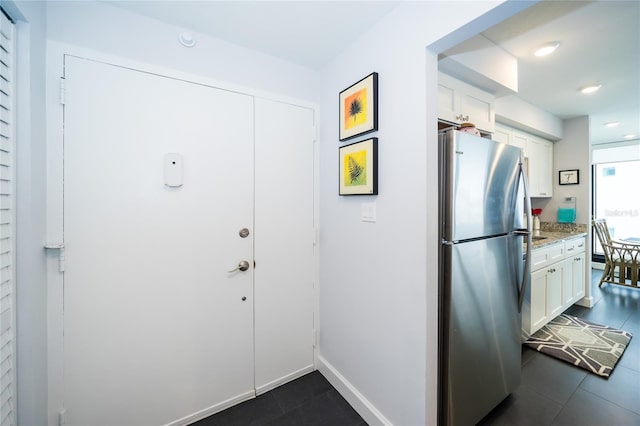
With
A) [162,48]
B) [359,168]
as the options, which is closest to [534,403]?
[359,168]

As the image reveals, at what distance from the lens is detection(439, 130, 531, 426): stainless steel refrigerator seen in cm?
130

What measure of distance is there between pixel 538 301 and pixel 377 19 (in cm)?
288

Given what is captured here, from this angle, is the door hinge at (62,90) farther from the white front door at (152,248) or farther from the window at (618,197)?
the window at (618,197)

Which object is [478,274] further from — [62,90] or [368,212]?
[62,90]

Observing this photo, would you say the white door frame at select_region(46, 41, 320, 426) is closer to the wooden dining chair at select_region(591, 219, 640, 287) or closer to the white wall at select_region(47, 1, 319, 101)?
the white wall at select_region(47, 1, 319, 101)

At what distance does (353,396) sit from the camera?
5.47 feet

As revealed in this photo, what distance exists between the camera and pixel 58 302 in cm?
123

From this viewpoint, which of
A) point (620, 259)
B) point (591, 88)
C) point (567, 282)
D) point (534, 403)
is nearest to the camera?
point (534, 403)

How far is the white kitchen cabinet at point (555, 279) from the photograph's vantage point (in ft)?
7.80

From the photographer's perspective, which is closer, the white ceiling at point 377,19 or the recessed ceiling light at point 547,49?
the white ceiling at point 377,19

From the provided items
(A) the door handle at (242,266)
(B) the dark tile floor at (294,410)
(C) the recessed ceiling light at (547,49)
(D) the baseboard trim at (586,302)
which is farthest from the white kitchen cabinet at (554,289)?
(A) the door handle at (242,266)

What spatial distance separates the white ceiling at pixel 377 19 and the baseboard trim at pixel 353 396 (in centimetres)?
235

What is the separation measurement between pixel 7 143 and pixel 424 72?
1820 millimetres

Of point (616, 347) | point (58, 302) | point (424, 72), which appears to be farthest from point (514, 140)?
point (58, 302)
